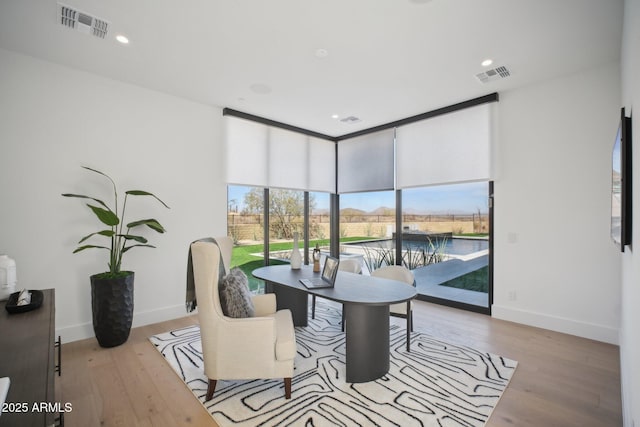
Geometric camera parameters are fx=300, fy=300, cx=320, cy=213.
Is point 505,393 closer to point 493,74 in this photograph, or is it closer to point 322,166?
point 493,74

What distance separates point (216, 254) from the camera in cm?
204

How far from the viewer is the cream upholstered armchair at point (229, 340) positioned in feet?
6.68

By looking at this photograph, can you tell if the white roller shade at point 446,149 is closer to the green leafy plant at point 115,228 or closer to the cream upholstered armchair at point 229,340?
the cream upholstered armchair at point 229,340

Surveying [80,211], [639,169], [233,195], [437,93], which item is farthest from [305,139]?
[639,169]

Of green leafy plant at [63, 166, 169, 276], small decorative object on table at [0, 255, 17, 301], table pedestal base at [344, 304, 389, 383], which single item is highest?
green leafy plant at [63, 166, 169, 276]

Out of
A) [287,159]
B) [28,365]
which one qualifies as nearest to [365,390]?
[28,365]

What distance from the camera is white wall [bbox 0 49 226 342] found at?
2861 mm

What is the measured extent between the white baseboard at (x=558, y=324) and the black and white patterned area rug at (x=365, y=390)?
3.78ft

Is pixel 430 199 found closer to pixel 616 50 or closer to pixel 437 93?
pixel 437 93

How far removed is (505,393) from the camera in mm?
2236

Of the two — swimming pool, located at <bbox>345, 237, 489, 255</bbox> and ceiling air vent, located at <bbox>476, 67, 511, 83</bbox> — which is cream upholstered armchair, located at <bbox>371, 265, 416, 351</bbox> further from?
ceiling air vent, located at <bbox>476, 67, 511, 83</bbox>

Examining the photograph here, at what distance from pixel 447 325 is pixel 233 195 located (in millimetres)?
3358

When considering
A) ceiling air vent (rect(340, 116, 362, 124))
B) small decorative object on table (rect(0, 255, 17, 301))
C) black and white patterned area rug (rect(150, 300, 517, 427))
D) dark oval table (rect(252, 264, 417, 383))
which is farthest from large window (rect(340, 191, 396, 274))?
small decorative object on table (rect(0, 255, 17, 301))

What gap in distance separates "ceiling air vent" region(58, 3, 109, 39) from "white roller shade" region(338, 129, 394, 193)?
3835 millimetres
